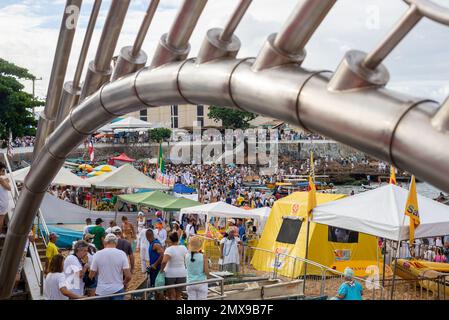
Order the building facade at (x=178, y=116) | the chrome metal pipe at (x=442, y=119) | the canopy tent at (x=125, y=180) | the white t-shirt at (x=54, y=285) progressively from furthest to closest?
the building facade at (x=178, y=116)
the canopy tent at (x=125, y=180)
the white t-shirt at (x=54, y=285)
the chrome metal pipe at (x=442, y=119)

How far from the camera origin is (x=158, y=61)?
17.3 ft

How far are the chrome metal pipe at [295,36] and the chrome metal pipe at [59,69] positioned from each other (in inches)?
140

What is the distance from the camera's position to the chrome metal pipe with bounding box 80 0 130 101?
5898 millimetres

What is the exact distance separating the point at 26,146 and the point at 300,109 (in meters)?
61.1

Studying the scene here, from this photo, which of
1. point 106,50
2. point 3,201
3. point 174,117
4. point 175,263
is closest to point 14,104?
point 3,201

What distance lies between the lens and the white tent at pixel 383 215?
12.7m

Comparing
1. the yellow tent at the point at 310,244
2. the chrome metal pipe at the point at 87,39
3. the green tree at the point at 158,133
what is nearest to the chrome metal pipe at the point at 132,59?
the chrome metal pipe at the point at 87,39

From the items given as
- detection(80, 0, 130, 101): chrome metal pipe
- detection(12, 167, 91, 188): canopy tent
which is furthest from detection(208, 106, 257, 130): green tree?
detection(80, 0, 130, 101): chrome metal pipe

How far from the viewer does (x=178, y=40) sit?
5.12 m

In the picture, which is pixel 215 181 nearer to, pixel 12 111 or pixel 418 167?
pixel 12 111

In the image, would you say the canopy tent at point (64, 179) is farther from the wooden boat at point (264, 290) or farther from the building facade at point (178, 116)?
the building facade at point (178, 116)

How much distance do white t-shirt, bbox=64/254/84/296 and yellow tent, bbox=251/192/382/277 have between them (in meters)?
8.36

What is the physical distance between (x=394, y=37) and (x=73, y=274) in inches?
238

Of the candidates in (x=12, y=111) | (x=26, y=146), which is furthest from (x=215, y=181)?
(x=26, y=146)
